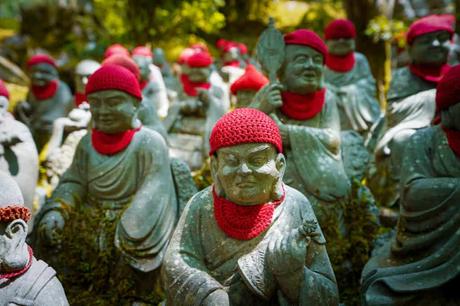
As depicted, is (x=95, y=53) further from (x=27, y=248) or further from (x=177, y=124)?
(x=27, y=248)

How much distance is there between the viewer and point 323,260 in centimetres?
399

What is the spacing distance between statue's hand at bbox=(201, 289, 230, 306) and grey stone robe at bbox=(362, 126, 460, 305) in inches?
55.4

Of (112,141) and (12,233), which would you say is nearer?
(12,233)

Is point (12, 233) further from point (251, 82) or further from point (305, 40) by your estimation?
point (251, 82)

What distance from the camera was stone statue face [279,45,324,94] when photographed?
6.04 metres

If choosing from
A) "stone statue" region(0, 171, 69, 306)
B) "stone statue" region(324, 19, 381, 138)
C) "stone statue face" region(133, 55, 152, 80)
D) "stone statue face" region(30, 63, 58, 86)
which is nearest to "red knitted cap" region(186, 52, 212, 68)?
"stone statue face" region(133, 55, 152, 80)

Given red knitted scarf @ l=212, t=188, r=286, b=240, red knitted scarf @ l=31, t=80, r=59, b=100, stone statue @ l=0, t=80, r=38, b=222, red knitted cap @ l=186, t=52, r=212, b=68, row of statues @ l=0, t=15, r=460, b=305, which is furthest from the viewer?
red knitted scarf @ l=31, t=80, r=59, b=100

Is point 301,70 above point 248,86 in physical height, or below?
above

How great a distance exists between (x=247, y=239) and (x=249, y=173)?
439 millimetres

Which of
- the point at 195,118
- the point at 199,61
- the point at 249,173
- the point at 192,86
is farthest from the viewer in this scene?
the point at 192,86

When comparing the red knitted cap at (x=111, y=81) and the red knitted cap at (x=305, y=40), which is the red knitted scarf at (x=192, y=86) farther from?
the red knitted cap at (x=111, y=81)

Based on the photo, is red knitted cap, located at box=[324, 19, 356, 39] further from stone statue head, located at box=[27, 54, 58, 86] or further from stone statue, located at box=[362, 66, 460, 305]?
stone statue, located at box=[362, 66, 460, 305]

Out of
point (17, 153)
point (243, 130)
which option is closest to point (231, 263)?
point (243, 130)

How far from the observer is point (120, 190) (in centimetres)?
600
